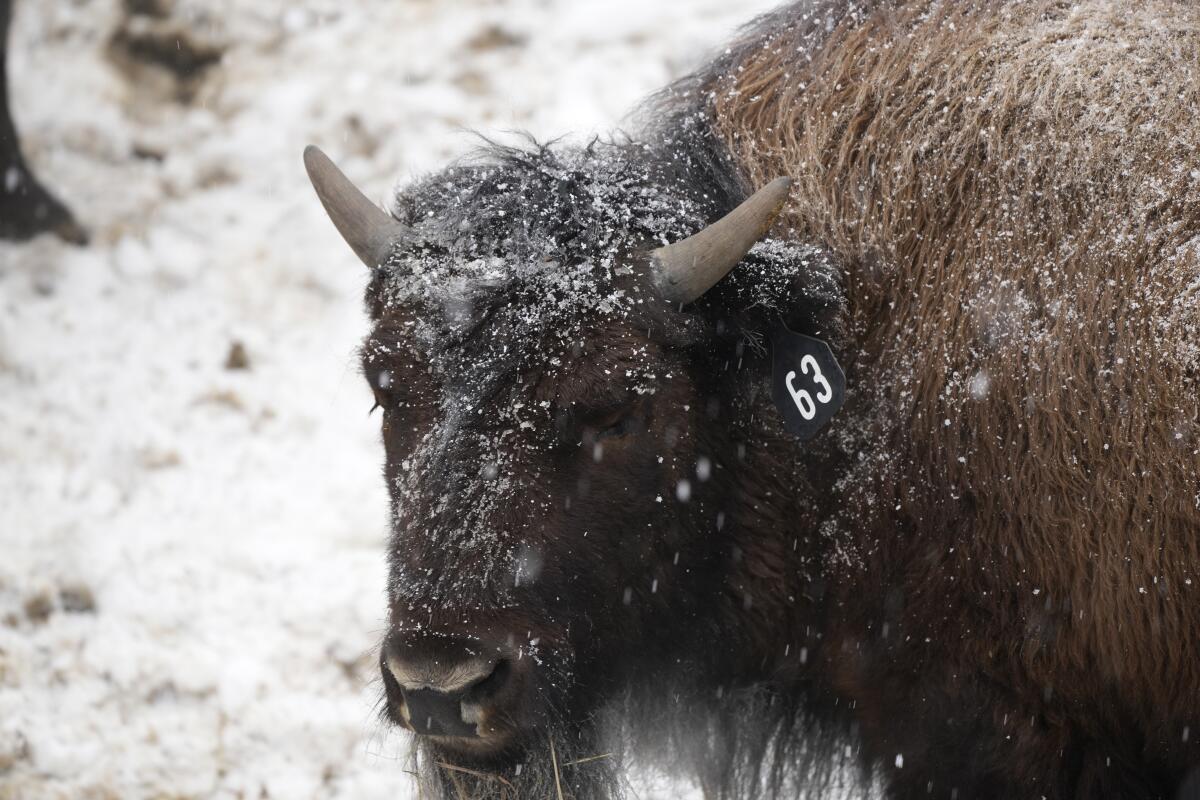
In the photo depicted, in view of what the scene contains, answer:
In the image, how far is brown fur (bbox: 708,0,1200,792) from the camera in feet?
8.80

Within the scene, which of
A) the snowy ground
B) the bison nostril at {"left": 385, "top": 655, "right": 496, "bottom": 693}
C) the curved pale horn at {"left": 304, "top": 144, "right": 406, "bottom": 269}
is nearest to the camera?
the bison nostril at {"left": 385, "top": 655, "right": 496, "bottom": 693}

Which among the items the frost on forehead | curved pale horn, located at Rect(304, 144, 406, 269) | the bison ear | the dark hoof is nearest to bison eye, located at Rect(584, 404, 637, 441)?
the frost on forehead

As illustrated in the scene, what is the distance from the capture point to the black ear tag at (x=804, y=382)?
2.81 metres

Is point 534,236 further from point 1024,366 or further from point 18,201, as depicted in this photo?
point 18,201

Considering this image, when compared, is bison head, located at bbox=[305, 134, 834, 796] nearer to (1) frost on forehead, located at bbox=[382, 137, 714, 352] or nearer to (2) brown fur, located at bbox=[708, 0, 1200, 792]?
(1) frost on forehead, located at bbox=[382, 137, 714, 352]

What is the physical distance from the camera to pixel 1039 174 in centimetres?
285

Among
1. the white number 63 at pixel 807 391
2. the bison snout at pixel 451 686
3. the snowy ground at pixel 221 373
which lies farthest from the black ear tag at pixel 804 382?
the snowy ground at pixel 221 373

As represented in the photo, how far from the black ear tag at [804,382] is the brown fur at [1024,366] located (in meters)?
0.19

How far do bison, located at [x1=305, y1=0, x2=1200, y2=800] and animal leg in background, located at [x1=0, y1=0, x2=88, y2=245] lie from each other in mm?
5515

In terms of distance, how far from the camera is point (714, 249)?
107 inches

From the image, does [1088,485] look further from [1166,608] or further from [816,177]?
[816,177]

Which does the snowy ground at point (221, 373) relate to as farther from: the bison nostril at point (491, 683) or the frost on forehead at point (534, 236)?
the bison nostril at point (491, 683)

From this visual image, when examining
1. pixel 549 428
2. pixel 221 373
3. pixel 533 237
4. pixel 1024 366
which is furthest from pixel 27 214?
pixel 1024 366

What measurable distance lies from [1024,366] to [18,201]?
24.0 feet
